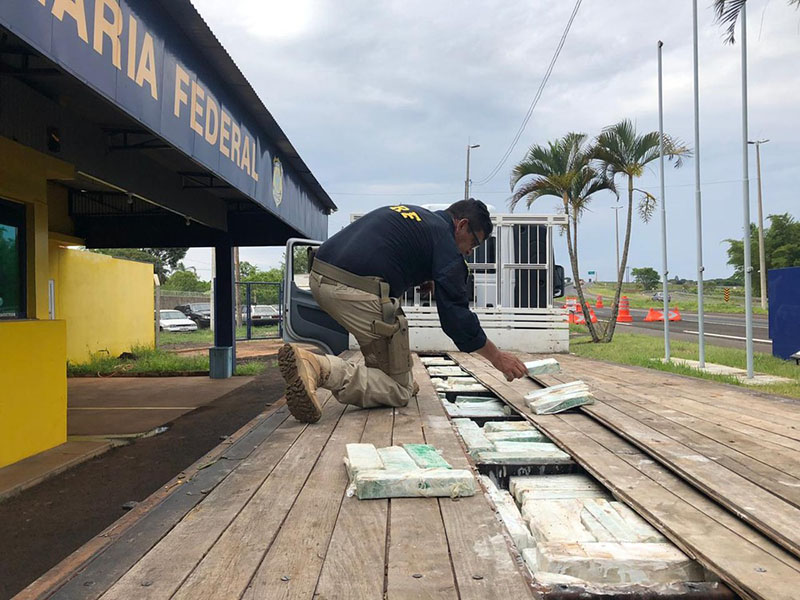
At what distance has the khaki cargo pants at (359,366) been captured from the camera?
356 centimetres

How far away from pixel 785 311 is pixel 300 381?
9.50 meters

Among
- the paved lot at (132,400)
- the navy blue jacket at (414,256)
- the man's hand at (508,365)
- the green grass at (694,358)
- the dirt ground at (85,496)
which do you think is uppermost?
the navy blue jacket at (414,256)

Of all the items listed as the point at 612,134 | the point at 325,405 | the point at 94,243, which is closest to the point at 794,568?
the point at 325,405

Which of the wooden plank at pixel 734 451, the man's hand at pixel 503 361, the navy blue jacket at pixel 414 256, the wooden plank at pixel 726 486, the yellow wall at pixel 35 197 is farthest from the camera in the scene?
the yellow wall at pixel 35 197

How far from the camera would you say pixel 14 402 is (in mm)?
4695

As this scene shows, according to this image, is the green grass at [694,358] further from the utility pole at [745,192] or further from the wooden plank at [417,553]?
the wooden plank at [417,553]

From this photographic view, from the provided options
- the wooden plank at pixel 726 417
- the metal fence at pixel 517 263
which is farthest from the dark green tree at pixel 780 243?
the wooden plank at pixel 726 417

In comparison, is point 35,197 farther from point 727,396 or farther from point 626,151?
point 626,151

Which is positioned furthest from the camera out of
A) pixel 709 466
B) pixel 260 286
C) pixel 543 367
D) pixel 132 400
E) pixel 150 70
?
pixel 260 286

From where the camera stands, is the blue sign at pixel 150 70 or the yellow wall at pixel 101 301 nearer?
the blue sign at pixel 150 70

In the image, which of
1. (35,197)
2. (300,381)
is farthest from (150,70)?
(35,197)

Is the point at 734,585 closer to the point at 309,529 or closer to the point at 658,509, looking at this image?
the point at 658,509

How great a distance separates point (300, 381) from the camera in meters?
3.14

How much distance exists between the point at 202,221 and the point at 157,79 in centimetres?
488
